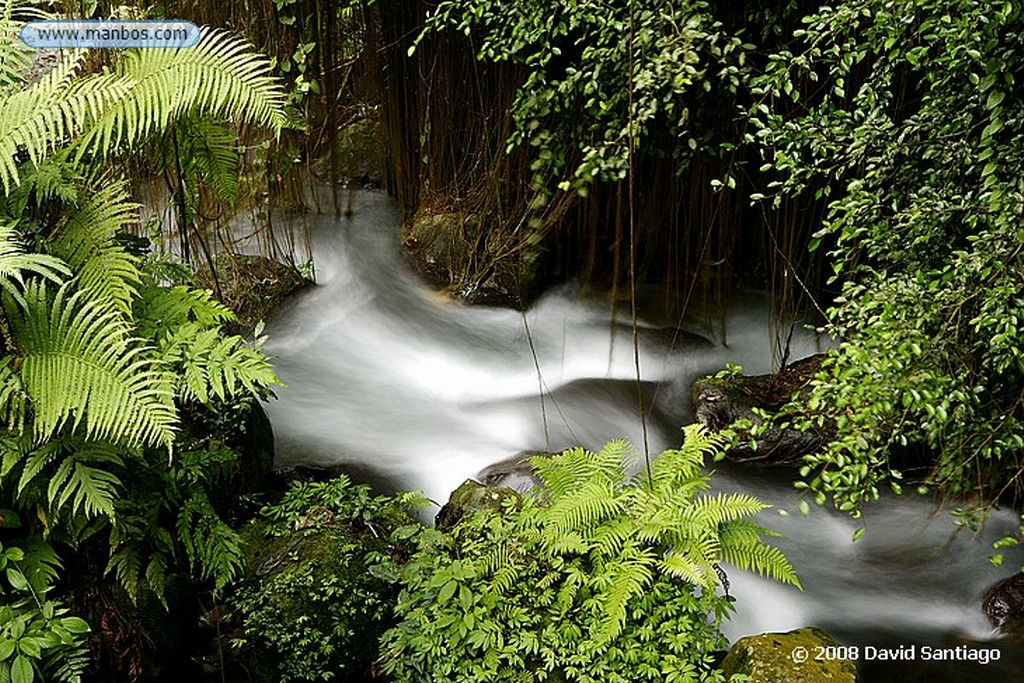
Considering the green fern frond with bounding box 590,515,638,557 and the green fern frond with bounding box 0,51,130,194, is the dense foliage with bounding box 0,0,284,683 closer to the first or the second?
the green fern frond with bounding box 0,51,130,194

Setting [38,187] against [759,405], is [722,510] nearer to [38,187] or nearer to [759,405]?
[759,405]

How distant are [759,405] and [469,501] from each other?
182 cm

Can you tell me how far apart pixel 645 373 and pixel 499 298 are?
3.55 feet

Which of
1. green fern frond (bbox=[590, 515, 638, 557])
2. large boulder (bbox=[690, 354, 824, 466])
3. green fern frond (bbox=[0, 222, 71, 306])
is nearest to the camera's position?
green fern frond (bbox=[0, 222, 71, 306])

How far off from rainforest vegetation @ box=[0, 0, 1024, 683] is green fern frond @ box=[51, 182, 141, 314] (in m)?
0.01

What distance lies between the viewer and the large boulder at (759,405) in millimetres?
4422

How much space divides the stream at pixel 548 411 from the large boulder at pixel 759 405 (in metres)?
0.14

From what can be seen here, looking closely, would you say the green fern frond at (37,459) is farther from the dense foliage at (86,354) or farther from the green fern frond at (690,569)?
the green fern frond at (690,569)

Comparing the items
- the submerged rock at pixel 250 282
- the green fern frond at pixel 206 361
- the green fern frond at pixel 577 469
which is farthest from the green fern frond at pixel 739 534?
the submerged rock at pixel 250 282

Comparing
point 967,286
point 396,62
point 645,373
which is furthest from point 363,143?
point 967,286

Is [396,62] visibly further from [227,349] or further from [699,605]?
[699,605]

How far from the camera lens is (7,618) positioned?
2559 millimetres

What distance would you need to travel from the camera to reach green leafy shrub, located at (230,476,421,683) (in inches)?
126

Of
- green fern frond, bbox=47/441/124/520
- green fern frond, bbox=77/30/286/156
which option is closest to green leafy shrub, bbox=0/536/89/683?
green fern frond, bbox=47/441/124/520
